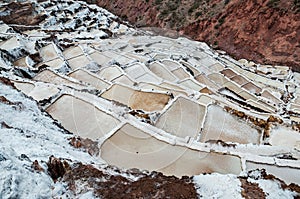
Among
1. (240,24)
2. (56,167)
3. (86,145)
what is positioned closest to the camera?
(56,167)

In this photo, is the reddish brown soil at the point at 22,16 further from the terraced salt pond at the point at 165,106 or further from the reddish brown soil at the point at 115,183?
the reddish brown soil at the point at 115,183

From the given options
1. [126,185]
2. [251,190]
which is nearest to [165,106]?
[251,190]

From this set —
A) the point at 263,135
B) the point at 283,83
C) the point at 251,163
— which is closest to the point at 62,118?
the point at 251,163

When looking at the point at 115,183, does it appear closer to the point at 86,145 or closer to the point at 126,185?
the point at 126,185

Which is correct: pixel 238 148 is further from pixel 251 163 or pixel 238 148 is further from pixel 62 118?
pixel 62 118

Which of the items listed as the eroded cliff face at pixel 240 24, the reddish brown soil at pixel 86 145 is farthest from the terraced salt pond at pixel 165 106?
the eroded cliff face at pixel 240 24

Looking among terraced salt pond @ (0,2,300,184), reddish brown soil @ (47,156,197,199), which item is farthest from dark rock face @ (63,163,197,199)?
terraced salt pond @ (0,2,300,184)

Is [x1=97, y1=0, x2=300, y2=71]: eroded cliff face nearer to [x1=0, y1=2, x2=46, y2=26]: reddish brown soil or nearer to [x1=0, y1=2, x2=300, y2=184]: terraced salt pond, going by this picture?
[x1=0, y1=2, x2=300, y2=184]: terraced salt pond

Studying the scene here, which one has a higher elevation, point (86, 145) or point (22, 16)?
point (86, 145)
